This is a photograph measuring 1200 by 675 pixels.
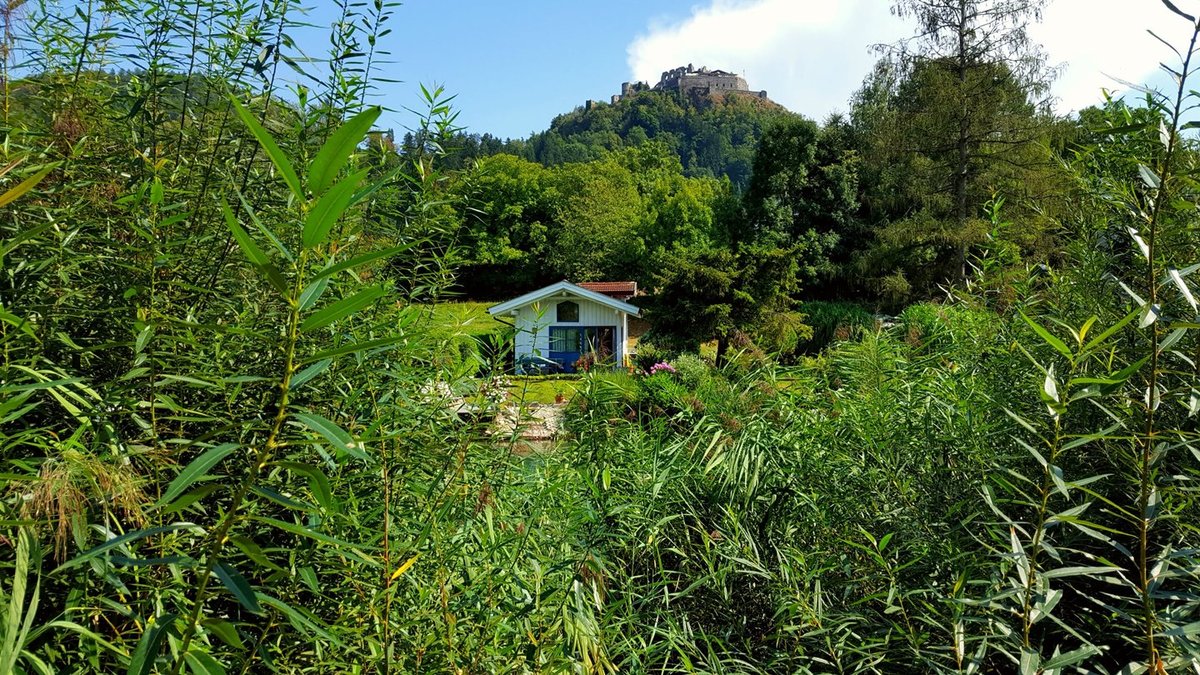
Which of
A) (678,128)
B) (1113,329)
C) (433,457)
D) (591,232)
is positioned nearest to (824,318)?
(591,232)

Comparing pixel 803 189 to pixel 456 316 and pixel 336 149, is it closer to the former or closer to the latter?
pixel 456 316

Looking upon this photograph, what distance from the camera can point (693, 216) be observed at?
37.9 meters

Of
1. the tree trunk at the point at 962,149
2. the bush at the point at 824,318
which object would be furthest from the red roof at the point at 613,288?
the tree trunk at the point at 962,149

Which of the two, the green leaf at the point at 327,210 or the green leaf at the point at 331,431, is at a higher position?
the green leaf at the point at 327,210

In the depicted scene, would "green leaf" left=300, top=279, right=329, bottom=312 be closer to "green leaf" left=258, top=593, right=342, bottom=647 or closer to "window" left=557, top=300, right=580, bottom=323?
"green leaf" left=258, top=593, right=342, bottom=647

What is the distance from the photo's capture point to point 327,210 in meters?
0.56

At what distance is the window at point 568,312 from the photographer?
22.8 meters

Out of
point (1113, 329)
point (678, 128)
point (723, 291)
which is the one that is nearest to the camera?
point (1113, 329)

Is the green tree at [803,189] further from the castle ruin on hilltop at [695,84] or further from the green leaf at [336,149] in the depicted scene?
the castle ruin on hilltop at [695,84]

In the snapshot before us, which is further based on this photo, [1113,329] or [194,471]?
[1113,329]

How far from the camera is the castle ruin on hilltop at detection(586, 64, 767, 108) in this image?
12775 centimetres

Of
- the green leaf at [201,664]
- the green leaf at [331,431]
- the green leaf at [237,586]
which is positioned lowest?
the green leaf at [201,664]

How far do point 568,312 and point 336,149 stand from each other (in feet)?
73.6

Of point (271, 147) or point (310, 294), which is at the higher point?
point (271, 147)
